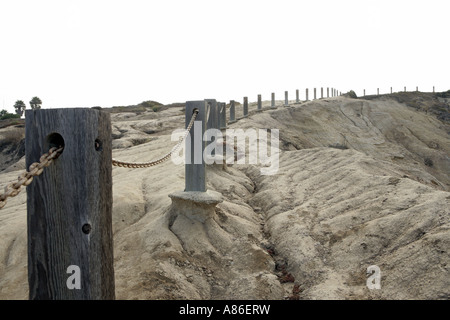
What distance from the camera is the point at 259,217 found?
5.79 m

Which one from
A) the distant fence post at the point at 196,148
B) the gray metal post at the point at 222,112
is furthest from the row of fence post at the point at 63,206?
the gray metal post at the point at 222,112

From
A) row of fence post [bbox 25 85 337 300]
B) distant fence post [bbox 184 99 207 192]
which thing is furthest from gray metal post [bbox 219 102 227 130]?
row of fence post [bbox 25 85 337 300]

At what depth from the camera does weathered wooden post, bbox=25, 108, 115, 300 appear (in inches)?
74.5

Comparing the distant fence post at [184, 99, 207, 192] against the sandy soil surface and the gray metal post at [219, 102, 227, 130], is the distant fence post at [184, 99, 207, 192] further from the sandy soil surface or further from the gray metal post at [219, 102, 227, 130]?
the gray metal post at [219, 102, 227, 130]

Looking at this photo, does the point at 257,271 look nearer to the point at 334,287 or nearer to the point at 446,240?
the point at 334,287

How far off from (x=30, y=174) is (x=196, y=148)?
3035 millimetres

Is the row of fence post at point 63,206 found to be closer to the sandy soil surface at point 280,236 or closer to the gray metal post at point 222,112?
the sandy soil surface at point 280,236

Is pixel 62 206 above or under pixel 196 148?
under

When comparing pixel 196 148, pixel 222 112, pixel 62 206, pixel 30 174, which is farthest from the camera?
pixel 222 112

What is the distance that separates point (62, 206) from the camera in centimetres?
191

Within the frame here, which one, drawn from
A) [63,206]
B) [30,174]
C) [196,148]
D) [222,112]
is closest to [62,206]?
[63,206]

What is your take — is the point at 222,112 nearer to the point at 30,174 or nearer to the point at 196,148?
the point at 196,148

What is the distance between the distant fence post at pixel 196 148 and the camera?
462cm

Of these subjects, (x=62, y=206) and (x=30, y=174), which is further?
(x=62, y=206)
